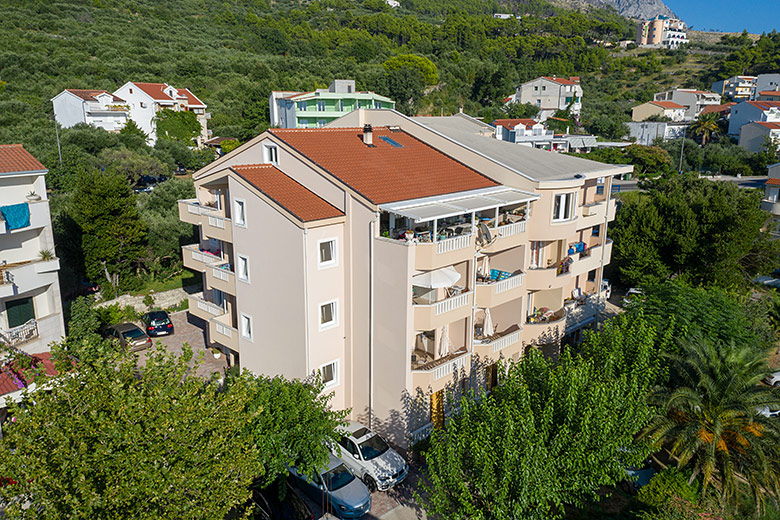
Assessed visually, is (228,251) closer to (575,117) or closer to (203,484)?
(203,484)

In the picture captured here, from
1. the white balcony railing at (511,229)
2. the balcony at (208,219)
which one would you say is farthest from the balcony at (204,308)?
the white balcony railing at (511,229)

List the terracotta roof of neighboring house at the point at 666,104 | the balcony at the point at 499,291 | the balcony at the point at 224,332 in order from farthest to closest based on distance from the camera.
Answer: the terracotta roof of neighboring house at the point at 666,104 < the balcony at the point at 224,332 < the balcony at the point at 499,291

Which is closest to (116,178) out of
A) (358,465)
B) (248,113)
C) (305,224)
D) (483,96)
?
(305,224)

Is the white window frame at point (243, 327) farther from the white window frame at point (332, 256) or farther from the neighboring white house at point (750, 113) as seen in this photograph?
the neighboring white house at point (750, 113)

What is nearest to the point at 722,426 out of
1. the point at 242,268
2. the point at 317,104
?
the point at 242,268

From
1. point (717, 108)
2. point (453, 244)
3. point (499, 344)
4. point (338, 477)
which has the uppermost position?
point (717, 108)

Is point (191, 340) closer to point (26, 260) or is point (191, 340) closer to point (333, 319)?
point (26, 260)

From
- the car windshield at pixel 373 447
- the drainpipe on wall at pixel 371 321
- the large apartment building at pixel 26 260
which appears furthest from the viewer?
the large apartment building at pixel 26 260
